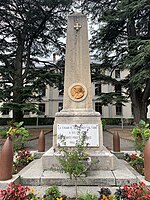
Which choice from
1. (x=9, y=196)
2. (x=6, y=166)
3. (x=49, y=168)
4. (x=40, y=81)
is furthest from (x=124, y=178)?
(x=40, y=81)

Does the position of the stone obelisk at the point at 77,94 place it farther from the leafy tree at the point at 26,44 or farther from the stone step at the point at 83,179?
the leafy tree at the point at 26,44

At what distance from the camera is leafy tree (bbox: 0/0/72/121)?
12.7 metres

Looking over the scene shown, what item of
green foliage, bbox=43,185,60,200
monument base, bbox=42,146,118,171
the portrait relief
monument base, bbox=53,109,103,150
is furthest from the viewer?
the portrait relief

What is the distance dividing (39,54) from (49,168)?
49.5 ft

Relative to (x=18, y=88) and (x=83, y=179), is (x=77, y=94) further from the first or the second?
(x=18, y=88)

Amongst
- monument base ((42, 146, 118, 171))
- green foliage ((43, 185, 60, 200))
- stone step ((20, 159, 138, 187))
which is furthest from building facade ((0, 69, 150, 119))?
green foliage ((43, 185, 60, 200))

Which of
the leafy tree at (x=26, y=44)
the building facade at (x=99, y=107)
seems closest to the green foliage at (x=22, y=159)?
the leafy tree at (x=26, y=44)

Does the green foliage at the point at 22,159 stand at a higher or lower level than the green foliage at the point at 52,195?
lower

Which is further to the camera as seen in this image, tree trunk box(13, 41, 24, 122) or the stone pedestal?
tree trunk box(13, 41, 24, 122)

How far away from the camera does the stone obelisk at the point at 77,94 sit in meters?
4.16

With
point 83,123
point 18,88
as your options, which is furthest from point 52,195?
point 18,88

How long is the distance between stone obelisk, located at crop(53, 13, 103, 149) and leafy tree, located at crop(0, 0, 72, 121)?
23.5 ft

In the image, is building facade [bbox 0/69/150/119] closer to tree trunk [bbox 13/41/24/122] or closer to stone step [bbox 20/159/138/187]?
tree trunk [bbox 13/41/24/122]

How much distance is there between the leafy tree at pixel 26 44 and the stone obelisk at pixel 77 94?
23.5ft
